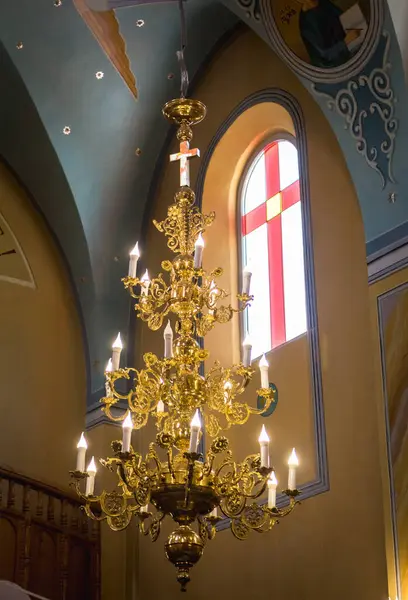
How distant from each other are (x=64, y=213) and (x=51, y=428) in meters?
2.05

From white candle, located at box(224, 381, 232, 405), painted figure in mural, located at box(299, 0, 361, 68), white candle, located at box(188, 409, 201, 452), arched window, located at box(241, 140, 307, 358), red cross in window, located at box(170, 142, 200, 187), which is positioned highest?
painted figure in mural, located at box(299, 0, 361, 68)

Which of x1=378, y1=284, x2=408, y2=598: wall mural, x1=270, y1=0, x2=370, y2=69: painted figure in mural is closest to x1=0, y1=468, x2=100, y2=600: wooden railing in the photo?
x1=378, y1=284, x2=408, y2=598: wall mural

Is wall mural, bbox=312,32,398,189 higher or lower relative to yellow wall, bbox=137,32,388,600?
higher

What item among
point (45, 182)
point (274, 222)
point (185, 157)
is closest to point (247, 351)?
point (185, 157)

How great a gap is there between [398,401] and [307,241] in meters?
2.04

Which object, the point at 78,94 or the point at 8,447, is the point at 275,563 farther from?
the point at 78,94

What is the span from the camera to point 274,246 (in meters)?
8.97

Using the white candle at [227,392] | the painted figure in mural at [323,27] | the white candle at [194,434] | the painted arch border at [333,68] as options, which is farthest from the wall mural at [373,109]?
the white candle at [194,434]

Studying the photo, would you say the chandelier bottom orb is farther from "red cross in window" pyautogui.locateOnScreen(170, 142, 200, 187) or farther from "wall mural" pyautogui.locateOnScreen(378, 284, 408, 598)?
"red cross in window" pyautogui.locateOnScreen(170, 142, 200, 187)

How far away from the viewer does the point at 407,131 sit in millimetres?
7074

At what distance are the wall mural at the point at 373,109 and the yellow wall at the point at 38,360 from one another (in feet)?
12.3

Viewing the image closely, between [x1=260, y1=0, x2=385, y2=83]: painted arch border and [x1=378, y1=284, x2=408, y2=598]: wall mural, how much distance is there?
1.68 m

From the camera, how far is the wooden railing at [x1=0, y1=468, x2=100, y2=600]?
8.38m

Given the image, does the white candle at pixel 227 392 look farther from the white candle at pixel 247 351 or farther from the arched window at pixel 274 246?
the arched window at pixel 274 246
